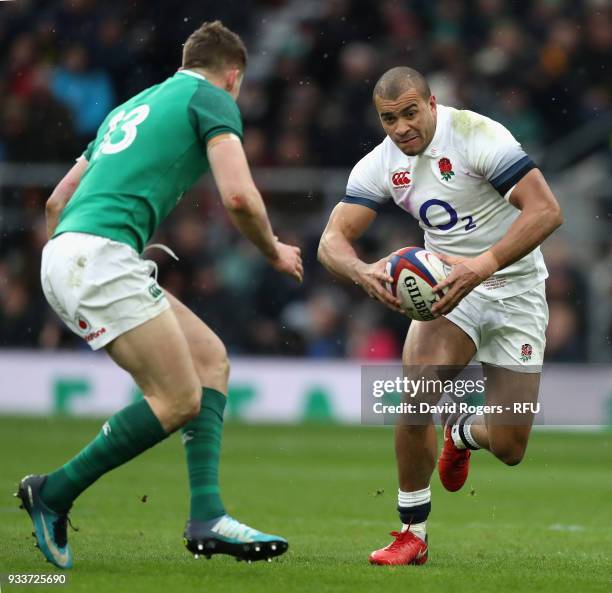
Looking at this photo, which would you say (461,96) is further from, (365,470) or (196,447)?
(196,447)

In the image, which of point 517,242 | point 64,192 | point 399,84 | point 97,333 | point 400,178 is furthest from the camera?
point 400,178

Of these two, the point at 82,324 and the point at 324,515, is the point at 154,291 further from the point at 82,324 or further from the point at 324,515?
the point at 324,515

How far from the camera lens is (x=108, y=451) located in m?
5.55

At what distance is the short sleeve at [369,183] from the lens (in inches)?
268

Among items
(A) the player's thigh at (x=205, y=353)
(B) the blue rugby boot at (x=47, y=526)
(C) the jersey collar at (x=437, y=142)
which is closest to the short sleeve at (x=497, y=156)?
(C) the jersey collar at (x=437, y=142)

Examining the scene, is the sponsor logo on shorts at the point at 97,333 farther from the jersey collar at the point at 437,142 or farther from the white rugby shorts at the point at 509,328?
the white rugby shorts at the point at 509,328

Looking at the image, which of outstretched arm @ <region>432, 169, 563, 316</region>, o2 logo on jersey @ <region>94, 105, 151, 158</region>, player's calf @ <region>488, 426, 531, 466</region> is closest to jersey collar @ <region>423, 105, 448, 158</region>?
outstretched arm @ <region>432, 169, 563, 316</region>

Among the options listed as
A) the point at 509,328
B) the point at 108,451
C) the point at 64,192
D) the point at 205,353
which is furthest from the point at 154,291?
the point at 509,328

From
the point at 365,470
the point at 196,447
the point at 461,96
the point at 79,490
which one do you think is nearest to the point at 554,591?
the point at 196,447

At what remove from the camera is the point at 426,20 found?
687 inches

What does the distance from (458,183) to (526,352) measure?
104cm

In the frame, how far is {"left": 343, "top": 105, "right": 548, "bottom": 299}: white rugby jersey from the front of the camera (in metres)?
6.44

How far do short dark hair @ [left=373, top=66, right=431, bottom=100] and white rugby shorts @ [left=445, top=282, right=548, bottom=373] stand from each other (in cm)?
119

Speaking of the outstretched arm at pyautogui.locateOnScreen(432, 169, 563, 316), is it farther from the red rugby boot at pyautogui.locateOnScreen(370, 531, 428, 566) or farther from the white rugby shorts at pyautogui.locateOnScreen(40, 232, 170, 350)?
the white rugby shorts at pyautogui.locateOnScreen(40, 232, 170, 350)
